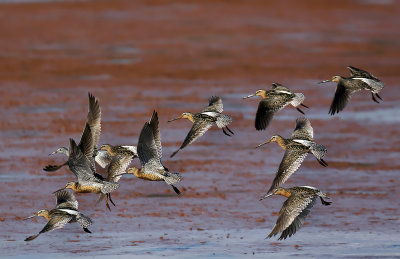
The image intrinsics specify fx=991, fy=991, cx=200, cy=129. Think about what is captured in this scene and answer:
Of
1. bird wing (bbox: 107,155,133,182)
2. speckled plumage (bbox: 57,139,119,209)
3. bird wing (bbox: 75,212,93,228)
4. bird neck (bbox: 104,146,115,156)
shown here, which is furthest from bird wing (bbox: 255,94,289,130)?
bird wing (bbox: 75,212,93,228)

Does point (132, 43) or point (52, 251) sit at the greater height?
point (52, 251)

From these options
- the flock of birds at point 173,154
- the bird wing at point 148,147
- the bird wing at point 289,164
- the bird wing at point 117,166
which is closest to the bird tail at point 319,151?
the flock of birds at point 173,154

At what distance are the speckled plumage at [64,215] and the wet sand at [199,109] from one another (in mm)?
978

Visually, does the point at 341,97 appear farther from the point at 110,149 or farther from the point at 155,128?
the point at 110,149

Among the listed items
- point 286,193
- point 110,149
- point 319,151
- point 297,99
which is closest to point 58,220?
point 110,149

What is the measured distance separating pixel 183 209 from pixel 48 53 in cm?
2128

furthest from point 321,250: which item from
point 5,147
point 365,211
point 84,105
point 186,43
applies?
point 186,43

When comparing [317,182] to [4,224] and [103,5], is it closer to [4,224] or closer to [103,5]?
[4,224]

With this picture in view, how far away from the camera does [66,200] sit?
12.9 m

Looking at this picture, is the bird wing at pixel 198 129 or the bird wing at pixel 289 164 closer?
the bird wing at pixel 289 164

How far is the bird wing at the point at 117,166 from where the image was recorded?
45.5ft

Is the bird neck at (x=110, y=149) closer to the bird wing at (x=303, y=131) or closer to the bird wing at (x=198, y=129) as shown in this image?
the bird wing at (x=198, y=129)

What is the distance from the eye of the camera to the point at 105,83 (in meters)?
30.0

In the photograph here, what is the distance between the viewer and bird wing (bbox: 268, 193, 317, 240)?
12164 millimetres
